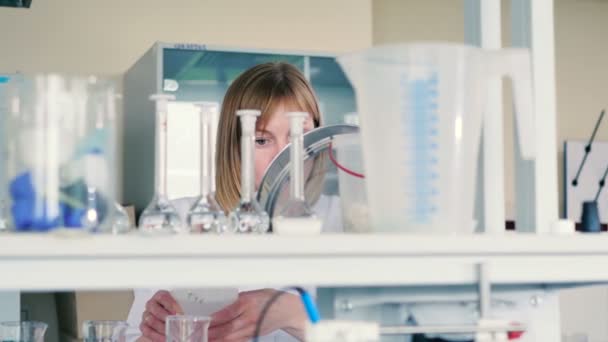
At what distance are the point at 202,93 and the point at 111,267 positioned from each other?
275 centimetres

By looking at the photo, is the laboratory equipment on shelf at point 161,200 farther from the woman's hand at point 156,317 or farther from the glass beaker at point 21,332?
the woman's hand at point 156,317

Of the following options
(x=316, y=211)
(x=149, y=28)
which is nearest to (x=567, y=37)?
(x=149, y=28)

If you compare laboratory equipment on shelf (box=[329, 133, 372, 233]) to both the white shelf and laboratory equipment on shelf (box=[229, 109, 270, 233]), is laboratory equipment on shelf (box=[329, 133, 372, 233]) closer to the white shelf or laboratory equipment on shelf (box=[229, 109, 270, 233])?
laboratory equipment on shelf (box=[229, 109, 270, 233])

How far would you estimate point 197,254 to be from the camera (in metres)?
0.88

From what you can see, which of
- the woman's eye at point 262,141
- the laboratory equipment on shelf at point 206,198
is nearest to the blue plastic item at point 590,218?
the laboratory equipment on shelf at point 206,198

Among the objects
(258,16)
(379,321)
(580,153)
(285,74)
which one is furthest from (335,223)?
(580,153)

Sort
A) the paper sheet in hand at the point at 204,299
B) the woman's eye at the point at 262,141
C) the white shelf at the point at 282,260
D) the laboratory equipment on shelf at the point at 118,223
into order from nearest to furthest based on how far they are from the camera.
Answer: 1. the white shelf at the point at 282,260
2. the laboratory equipment on shelf at the point at 118,223
3. the paper sheet in hand at the point at 204,299
4. the woman's eye at the point at 262,141

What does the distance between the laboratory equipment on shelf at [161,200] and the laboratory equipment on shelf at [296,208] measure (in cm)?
11

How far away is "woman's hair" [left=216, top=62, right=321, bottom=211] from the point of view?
2.14 m

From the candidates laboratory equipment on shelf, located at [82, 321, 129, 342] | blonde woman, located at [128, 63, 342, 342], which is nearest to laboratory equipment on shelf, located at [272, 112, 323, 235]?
laboratory equipment on shelf, located at [82, 321, 129, 342]

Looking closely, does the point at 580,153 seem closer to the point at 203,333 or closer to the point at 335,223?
the point at 335,223

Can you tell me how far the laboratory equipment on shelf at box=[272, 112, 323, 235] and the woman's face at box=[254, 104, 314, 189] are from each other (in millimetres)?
999

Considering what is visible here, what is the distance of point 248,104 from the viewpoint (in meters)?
2.18

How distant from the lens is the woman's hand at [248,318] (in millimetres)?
1840
